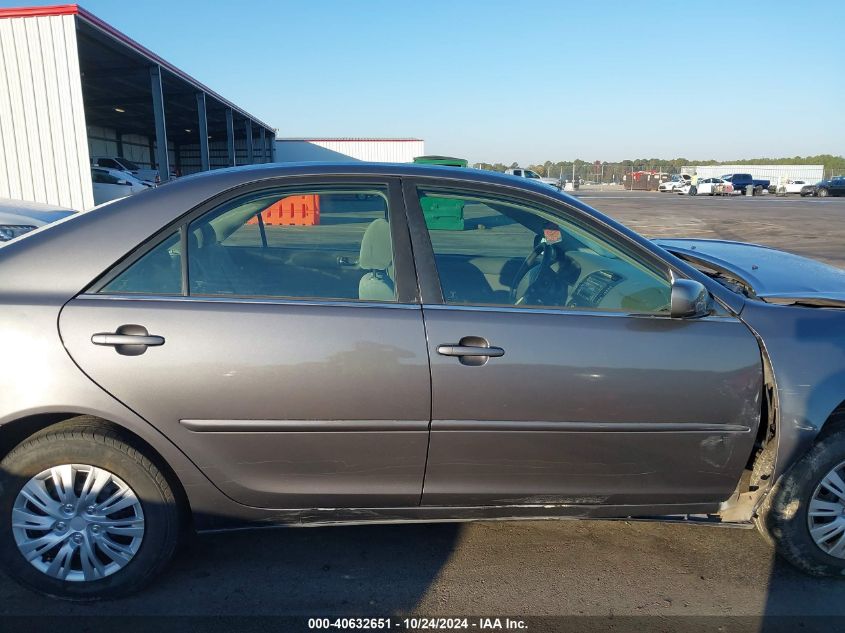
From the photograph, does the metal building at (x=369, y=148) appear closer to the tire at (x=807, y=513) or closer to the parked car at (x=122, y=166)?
the parked car at (x=122, y=166)

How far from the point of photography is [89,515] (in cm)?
225

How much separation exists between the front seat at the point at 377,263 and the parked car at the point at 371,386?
1 centimetres

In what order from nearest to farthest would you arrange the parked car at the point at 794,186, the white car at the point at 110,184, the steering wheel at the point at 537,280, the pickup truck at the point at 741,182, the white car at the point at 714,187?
the steering wheel at the point at 537,280 → the white car at the point at 110,184 → the parked car at the point at 794,186 → the white car at the point at 714,187 → the pickup truck at the point at 741,182

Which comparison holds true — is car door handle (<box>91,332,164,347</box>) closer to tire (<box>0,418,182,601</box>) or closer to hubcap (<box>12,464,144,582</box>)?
tire (<box>0,418,182,601</box>)

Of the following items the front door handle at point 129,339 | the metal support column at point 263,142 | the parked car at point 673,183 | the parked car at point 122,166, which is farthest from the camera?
the parked car at point 673,183

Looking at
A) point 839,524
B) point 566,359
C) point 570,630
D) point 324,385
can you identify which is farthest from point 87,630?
point 839,524

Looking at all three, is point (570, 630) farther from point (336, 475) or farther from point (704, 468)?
point (336, 475)

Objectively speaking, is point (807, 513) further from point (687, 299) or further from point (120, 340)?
point (120, 340)

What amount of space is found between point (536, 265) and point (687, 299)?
82 cm

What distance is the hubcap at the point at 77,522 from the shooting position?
87.5 inches

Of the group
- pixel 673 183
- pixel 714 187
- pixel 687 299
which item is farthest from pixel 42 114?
pixel 673 183

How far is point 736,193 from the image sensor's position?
146ft

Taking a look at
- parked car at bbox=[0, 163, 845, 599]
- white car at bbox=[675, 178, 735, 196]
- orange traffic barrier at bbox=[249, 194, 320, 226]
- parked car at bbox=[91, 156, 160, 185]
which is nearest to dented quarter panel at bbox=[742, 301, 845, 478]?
parked car at bbox=[0, 163, 845, 599]

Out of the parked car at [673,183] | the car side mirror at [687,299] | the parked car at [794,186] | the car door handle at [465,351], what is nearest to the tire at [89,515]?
the car door handle at [465,351]
